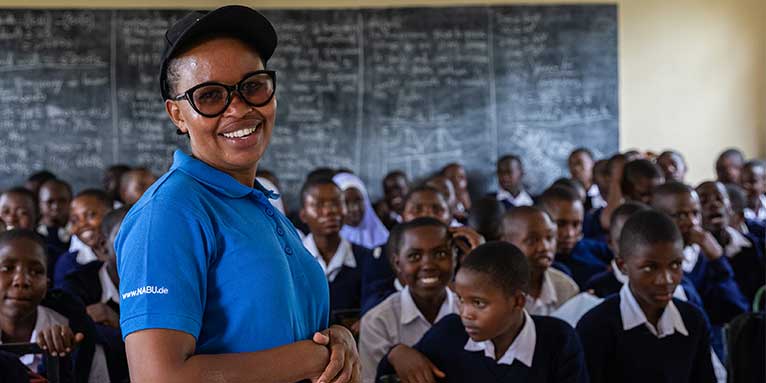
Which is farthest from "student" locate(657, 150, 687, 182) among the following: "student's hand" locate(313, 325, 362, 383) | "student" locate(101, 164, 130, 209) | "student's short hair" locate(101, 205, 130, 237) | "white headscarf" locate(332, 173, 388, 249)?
"student's hand" locate(313, 325, 362, 383)

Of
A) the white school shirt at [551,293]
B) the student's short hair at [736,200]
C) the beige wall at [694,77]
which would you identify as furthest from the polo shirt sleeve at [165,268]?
the beige wall at [694,77]

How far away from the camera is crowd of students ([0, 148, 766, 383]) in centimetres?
247

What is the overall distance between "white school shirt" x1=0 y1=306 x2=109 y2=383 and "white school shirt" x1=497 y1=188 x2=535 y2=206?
4.49 metres

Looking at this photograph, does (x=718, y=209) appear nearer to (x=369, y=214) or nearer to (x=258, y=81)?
(x=369, y=214)

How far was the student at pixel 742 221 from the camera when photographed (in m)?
4.94

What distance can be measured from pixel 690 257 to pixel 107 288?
2441 millimetres

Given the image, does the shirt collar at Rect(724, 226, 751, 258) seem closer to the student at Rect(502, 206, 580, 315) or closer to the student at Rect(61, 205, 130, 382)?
the student at Rect(502, 206, 580, 315)

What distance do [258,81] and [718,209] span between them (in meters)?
3.90

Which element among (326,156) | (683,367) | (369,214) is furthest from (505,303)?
(326,156)

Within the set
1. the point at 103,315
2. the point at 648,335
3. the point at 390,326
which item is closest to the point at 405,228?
the point at 390,326

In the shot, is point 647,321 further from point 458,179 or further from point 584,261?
point 458,179

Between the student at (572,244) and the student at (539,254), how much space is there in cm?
40

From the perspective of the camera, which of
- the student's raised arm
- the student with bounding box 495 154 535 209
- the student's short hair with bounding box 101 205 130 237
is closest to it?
the student's raised arm

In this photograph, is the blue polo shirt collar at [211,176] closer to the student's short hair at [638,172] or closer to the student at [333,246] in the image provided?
the student at [333,246]
